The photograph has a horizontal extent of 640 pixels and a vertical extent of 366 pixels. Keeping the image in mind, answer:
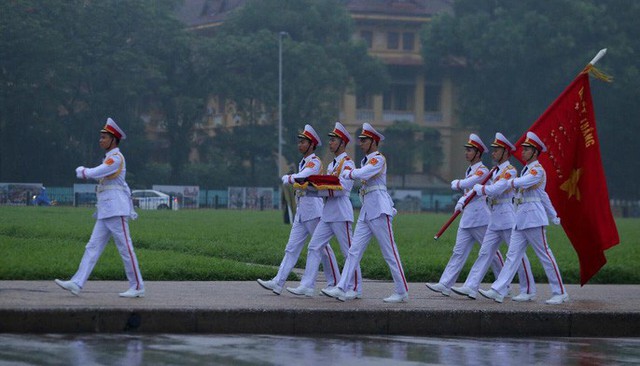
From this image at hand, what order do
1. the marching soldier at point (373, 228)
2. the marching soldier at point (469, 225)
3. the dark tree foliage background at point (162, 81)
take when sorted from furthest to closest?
the dark tree foliage background at point (162, 81), the marching soldier at point (469, 225), the marching soldier at point (373, 228)

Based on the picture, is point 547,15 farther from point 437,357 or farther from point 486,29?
point 437,357

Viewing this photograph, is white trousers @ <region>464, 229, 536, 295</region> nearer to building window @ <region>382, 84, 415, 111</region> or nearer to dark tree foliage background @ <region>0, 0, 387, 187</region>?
dark tree foliage background @ <region>0, 0, 387, 187</region>

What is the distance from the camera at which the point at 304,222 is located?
1416 centimetres

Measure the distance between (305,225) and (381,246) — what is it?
1004 mm

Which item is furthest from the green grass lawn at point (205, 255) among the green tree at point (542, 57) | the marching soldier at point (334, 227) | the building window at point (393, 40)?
the building window at point (393, 40)

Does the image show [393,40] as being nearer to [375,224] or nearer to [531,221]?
[531,221]

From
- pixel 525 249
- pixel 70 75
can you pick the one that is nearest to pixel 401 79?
pixel 70 75

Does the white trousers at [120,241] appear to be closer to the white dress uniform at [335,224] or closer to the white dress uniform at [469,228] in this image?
the white dress uniform at [335,224]

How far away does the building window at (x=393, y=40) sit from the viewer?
84750mm

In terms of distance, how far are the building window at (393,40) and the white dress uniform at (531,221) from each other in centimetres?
7090

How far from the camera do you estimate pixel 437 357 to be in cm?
1013

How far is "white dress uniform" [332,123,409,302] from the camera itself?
44.1 feet

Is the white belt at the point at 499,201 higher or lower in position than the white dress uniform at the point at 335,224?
higher

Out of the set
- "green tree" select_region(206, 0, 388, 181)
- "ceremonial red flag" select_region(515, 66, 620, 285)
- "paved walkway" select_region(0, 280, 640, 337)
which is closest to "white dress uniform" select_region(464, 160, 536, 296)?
"paved walkway" select_region(0, 280, 640, 337)
